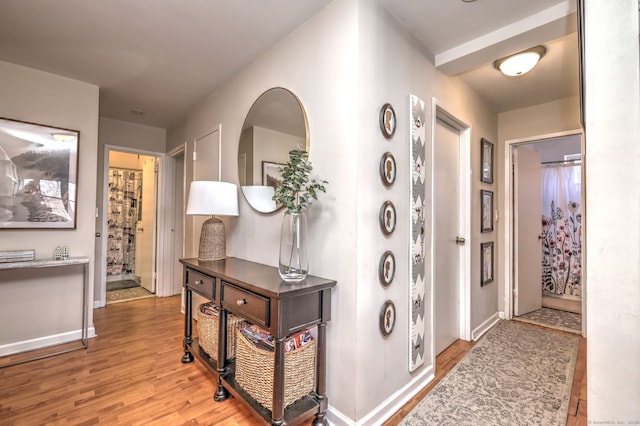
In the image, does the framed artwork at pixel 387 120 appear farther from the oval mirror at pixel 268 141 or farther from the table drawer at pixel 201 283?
the table drawer at pixel 201 283

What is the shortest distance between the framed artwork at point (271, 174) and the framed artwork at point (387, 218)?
726mm

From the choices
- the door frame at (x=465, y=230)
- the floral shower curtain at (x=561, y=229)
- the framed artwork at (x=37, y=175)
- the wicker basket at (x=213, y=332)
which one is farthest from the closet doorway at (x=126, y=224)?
the floral shower curtain at (x=561, y=229)

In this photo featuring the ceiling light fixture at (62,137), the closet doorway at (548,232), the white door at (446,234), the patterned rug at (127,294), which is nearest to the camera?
the white door at (446,234)

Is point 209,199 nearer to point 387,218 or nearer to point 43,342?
point 387,218

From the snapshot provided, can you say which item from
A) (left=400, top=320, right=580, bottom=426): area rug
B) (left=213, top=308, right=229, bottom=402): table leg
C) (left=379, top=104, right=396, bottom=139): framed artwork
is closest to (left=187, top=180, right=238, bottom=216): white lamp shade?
(left=213, top=308, right=229, bottom=402): table leg

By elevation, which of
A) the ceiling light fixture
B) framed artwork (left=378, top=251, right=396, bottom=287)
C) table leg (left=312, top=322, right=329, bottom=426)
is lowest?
table leg (left=312, top=322, right=329, bottom=426)

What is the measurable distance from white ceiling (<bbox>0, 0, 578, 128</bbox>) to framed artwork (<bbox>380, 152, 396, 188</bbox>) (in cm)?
88

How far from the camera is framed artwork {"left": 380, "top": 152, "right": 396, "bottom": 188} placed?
5.49ft

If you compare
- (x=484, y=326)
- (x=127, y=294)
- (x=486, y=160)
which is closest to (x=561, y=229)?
(x=486, y=160)

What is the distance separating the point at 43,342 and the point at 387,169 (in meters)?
3.37

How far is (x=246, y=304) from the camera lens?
1553mm

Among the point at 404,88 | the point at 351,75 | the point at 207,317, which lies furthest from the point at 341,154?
the point at 207,317

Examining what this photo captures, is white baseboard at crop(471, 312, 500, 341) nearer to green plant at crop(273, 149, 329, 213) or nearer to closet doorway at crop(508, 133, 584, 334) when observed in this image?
closet doorway at crop(508, 133, 584, 334)

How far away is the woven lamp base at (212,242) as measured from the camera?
7.39 ft
